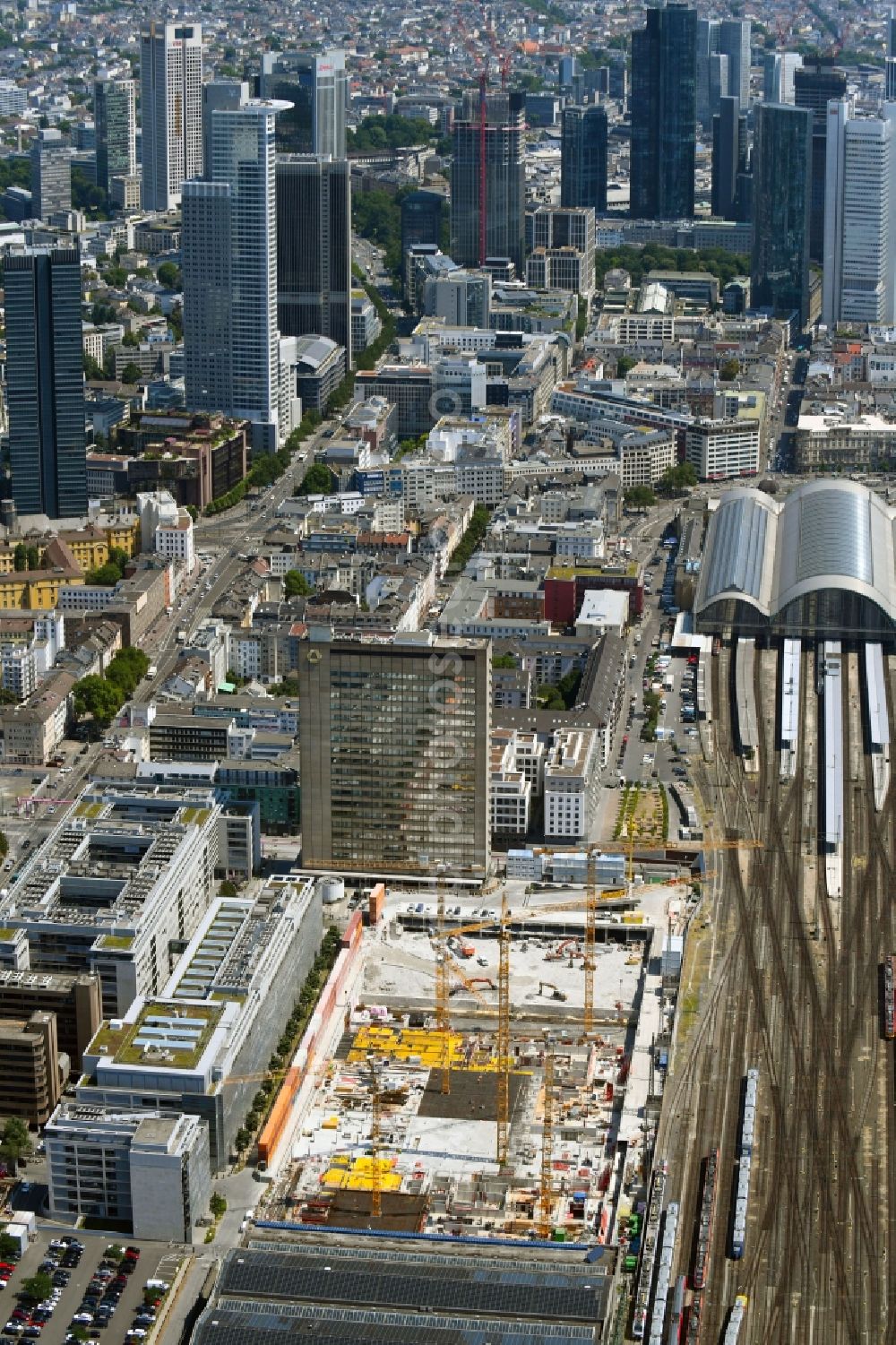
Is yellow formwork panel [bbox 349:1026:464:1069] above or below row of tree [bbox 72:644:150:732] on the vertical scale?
below

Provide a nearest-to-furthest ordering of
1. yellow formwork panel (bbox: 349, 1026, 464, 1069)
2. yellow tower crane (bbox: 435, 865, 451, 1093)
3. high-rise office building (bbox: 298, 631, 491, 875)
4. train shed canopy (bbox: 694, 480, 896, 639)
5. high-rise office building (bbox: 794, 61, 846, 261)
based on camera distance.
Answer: yellow tower crane (bbox: 435, 865, 451, 1093) < yellow formwork panel (bbox: 349, 1026, 464, 1069) < high-rise office building (bbox: 298, 631, 491, 875) < train shed canopy (bbox: 694, 480, 896, 639) < high-rise office building (bbox: 794, 61, 846, 261)

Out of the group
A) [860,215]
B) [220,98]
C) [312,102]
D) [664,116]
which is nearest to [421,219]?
[312,102]

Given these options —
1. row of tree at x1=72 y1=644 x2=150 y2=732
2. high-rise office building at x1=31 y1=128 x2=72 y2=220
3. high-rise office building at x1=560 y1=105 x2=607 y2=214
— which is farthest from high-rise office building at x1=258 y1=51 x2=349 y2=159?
row of tree at x1=72 y1=644 x2=150 y2=732

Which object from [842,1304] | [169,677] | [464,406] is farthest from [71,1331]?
[464,406]

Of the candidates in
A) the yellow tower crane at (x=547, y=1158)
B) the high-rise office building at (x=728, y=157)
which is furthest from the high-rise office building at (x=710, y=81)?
the yellow tower crane at (x=547, y=1158)

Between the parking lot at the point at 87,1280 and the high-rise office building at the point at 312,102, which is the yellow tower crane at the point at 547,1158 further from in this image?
the high-rise office building at the point at 312,102

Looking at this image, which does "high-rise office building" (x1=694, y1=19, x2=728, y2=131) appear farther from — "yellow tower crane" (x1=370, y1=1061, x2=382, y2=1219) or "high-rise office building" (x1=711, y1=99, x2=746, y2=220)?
"yellow tower crane" (x1=370, y1=1061, x2=382, y2=1219)
